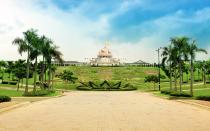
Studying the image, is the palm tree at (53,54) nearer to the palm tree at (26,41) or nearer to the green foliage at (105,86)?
the palm tree at (26,41)

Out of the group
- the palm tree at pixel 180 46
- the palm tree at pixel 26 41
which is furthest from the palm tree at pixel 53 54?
the palm tree at pixel 180 46

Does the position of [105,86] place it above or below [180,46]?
below

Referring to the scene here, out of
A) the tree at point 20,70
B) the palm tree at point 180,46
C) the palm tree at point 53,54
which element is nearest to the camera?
the palm tree at point 180,46

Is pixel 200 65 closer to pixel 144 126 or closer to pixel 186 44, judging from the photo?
pixel 186 44

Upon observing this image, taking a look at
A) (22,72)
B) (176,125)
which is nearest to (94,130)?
(176,125)

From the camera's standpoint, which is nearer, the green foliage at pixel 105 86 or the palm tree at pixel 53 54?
the palm tree at pixel 53 54

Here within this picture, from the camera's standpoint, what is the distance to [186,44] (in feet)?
189

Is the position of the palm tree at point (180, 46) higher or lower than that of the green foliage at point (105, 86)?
higher

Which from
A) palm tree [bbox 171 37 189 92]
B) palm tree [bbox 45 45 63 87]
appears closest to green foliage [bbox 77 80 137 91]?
palm tree [bbox 45 45 63 87]

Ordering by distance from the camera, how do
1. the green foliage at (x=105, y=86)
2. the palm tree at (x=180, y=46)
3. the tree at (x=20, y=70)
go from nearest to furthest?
the palm tree at (x=180, y=46) < the tree at (x=20, y=70) < the green foliage at (x=105, y=86)

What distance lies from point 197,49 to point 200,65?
55438mm

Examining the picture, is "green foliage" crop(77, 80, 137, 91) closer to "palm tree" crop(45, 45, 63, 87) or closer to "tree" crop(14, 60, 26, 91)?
"tree" crop(14, 60, 26, 91)

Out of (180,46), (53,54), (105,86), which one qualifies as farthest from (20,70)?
(180,46)

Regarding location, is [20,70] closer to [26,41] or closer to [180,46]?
[26,41]
